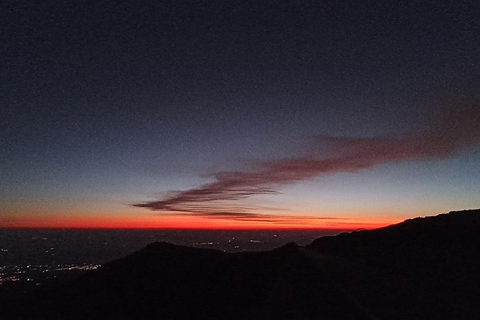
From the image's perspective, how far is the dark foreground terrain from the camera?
20.4 meters

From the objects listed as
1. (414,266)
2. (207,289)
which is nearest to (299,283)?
(414,266)

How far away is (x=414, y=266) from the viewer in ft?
85.4

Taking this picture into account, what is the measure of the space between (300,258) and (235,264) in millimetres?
6890

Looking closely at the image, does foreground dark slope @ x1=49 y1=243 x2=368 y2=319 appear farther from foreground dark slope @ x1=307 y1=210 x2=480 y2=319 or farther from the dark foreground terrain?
foreground dark slope @ x1=307 y1=210 x2=480 y2=319

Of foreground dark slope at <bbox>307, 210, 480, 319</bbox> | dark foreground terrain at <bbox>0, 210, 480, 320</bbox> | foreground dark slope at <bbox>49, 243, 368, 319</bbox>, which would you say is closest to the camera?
foreground dark slope at <bbox>307, 210, 480, 319</bbox>

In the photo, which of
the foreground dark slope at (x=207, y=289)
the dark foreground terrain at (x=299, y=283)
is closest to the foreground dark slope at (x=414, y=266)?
the dark foreground terrain at (x=299, y=283)

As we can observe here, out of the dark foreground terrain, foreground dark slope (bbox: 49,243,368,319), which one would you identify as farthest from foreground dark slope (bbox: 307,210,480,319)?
foreground dark slope (bbox: 49,243,368,319)

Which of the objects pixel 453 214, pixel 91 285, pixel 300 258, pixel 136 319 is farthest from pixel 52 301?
pixel 453 214

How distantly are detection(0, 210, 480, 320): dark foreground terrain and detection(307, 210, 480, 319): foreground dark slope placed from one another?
6 centimetres

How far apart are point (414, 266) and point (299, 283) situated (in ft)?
28.1

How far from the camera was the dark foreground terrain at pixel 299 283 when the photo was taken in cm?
2038

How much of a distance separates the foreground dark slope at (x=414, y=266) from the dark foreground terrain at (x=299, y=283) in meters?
0.06

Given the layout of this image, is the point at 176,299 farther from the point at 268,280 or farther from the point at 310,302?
the point at 310,302

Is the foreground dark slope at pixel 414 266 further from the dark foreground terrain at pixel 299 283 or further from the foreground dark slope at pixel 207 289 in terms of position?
the foreground dark slope at pixel 207 289
